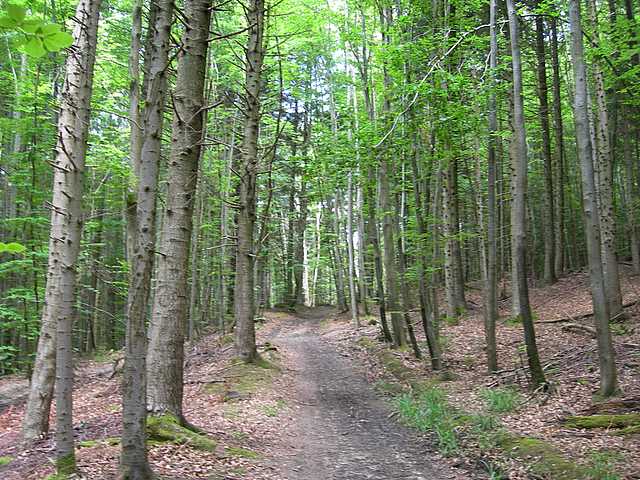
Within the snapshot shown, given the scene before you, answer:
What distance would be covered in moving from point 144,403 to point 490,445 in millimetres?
4874

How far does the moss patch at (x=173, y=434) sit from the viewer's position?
6.42m

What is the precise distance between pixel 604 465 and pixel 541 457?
86 centimetres

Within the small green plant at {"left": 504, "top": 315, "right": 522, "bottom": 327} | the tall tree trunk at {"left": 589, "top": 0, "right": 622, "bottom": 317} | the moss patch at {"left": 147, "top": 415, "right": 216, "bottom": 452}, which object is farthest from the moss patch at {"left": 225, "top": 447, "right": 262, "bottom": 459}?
the small green plant at {"left": 504, "top": 315, "right": 522, "bottom": 327}

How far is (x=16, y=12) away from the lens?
176 cm

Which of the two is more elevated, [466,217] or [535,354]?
[466,217]

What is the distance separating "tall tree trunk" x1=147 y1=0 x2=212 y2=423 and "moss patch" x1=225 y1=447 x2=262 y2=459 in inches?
32.1

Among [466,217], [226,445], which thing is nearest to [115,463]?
[226,445]

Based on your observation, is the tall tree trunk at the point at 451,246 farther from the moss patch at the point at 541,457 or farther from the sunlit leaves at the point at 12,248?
the sunlit leaves at the point at 12,248

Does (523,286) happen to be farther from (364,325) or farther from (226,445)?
(364,325)

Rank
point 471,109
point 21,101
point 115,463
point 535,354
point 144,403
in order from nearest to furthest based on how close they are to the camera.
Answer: point 144,403, point 115,463, point 535,354, point 471,109, point 21,101

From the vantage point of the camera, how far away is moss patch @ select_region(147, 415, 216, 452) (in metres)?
6.42

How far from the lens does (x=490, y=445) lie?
23.6 ft

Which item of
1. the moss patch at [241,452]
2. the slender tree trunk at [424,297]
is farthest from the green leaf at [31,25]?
the slender tree trunk at [424,297]

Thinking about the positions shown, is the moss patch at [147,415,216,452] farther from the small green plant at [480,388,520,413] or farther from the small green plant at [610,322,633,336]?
the small green plant at [610,322,633,336]
